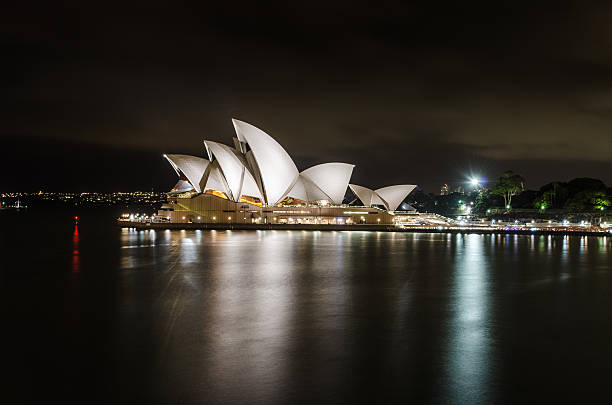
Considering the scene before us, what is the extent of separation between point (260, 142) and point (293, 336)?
3284 centimetres

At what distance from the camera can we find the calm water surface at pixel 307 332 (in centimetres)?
785

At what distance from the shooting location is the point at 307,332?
434 inches

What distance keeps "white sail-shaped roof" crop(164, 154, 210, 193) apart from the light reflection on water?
19983mm

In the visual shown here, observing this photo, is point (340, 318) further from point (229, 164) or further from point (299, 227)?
point (299, 227)

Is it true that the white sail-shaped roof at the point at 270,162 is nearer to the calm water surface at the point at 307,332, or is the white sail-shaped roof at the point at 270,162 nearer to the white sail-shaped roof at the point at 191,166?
the white sail-shaped roof at the point at 191,166

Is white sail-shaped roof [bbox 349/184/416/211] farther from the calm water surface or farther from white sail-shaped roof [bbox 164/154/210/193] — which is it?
the calm water surface

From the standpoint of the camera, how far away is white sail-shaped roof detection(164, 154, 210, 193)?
45.6 metres

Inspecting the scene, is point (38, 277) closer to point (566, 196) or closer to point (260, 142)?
point (260, 142)

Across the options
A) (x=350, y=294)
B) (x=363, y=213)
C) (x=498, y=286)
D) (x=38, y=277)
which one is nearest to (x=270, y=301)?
(x=350, y=294)

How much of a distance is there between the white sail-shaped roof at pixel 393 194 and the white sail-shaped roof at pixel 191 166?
65.0 feet

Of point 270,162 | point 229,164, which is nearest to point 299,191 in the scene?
point 270,162

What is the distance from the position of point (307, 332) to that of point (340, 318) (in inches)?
61.8

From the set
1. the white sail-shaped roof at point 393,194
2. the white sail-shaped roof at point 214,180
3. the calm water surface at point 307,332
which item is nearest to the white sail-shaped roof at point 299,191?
the white sail-shaped roof at point 214,180

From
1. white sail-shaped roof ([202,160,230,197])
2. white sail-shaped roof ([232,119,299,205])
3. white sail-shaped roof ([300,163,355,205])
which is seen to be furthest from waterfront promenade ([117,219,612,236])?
white sail-shaped roof ([300,163,355,205])
